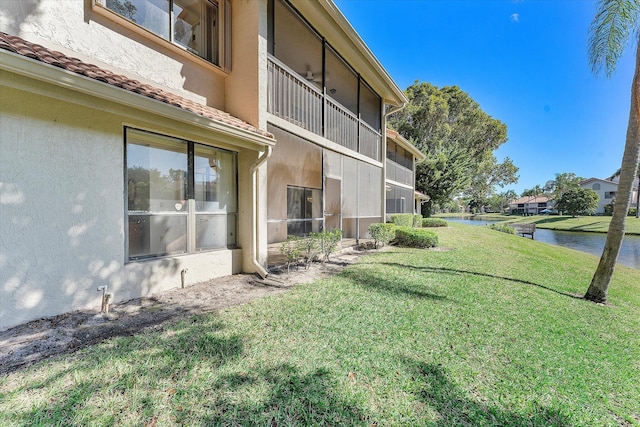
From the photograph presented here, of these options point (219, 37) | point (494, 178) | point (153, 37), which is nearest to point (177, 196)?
point (153, 37)

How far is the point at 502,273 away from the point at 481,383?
6.25 m

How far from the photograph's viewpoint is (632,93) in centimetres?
573

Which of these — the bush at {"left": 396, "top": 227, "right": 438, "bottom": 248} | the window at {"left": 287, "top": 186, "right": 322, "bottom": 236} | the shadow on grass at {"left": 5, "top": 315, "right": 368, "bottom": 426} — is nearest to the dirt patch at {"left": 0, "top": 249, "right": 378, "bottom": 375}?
the shadow on grass at {"left": 5, "top": 315, "right": 368, "bottom": 426}

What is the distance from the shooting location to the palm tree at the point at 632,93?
19.1 feet

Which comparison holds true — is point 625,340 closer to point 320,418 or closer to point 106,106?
point 320,418

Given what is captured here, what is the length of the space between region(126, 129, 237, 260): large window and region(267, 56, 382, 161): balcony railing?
2014 mm

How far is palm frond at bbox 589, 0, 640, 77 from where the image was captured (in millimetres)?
5965

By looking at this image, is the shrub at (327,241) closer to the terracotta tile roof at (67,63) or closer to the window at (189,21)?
the terracotta tile roof at (67,63)

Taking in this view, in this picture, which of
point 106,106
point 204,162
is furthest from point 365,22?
point 106,106

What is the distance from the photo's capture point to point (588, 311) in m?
5.62

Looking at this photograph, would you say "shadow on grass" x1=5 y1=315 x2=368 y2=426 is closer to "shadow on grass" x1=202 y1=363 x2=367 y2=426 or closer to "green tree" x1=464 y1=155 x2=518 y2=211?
"shadow on grass" x1=202 y1=363 x2=367 y2=426

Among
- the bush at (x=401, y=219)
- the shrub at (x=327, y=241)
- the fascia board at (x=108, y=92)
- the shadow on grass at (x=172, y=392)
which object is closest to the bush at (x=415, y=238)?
the bush at (x=401, y=219)

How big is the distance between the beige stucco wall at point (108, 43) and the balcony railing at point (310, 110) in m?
1.48

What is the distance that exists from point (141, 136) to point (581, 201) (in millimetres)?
60918
